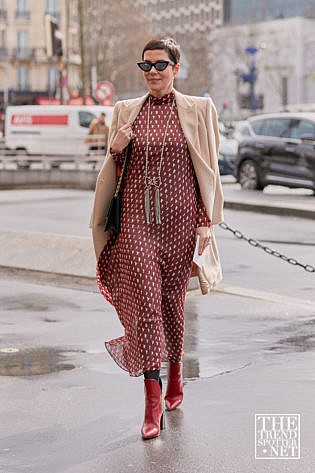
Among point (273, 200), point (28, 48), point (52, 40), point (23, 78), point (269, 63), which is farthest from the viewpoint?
point (269, 63)

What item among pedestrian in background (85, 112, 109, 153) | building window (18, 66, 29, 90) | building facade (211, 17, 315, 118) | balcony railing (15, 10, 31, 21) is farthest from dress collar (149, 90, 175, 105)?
building facade (211, 17, 315, 118)

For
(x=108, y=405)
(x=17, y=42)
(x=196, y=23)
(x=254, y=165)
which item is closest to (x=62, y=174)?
(x=254, y=165)

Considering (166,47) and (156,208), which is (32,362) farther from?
(166,47)

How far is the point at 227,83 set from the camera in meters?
125

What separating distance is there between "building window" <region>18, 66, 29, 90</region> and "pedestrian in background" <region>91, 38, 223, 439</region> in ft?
303

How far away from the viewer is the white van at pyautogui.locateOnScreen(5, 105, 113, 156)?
126ft

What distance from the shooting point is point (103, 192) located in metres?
5.70

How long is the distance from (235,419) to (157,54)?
5.53 ft

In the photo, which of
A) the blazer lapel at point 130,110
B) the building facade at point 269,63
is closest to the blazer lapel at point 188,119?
the blazer lapel at point 130,110

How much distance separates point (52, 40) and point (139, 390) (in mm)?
25544

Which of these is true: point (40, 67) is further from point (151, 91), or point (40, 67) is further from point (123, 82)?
point (151, 91)

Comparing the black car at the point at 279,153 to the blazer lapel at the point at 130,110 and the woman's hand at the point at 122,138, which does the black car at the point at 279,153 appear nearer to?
the blazer lapel at the point at 130,110

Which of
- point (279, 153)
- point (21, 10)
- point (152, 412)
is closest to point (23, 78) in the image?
point (21, 10)

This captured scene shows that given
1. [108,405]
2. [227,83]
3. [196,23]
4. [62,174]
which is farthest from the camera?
[196,23]
